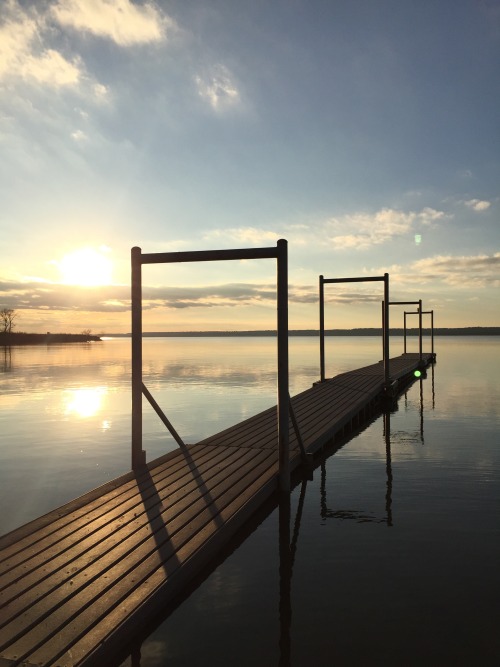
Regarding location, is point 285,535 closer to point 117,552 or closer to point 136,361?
point 117,552

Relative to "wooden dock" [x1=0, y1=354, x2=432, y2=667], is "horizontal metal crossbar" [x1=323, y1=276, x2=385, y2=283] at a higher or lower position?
higher

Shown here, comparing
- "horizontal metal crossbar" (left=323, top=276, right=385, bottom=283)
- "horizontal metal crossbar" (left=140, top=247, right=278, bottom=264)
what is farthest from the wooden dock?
"horizontal metal crossbar" (left=323, top=276, right=385, bottom=283)

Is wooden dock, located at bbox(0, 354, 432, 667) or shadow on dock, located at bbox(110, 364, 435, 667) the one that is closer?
wooden dock, located at bbox(0, 354, 432, 667)

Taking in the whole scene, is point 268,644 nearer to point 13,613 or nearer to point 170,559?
point 170,559

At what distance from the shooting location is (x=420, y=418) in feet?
61.3

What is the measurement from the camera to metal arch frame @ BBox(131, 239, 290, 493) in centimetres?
776

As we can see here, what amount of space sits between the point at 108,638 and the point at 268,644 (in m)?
1.57

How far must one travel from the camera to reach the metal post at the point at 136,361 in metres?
8.27

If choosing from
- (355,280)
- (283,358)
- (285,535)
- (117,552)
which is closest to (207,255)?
(283,358)

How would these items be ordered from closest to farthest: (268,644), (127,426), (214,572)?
(268,644) < (214,572) < (127,426)

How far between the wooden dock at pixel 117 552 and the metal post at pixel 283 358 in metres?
0.25

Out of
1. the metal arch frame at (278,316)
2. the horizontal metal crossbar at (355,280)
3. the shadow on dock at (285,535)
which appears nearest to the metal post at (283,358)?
the metal arch frame at (278,316)

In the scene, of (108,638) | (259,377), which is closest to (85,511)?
(108,638)

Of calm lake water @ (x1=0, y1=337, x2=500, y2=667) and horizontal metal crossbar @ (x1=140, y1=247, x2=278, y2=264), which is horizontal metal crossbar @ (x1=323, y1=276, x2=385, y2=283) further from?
horizontal metal crossbar @ (x1=140, y1=247, x2=278, y2=264)
